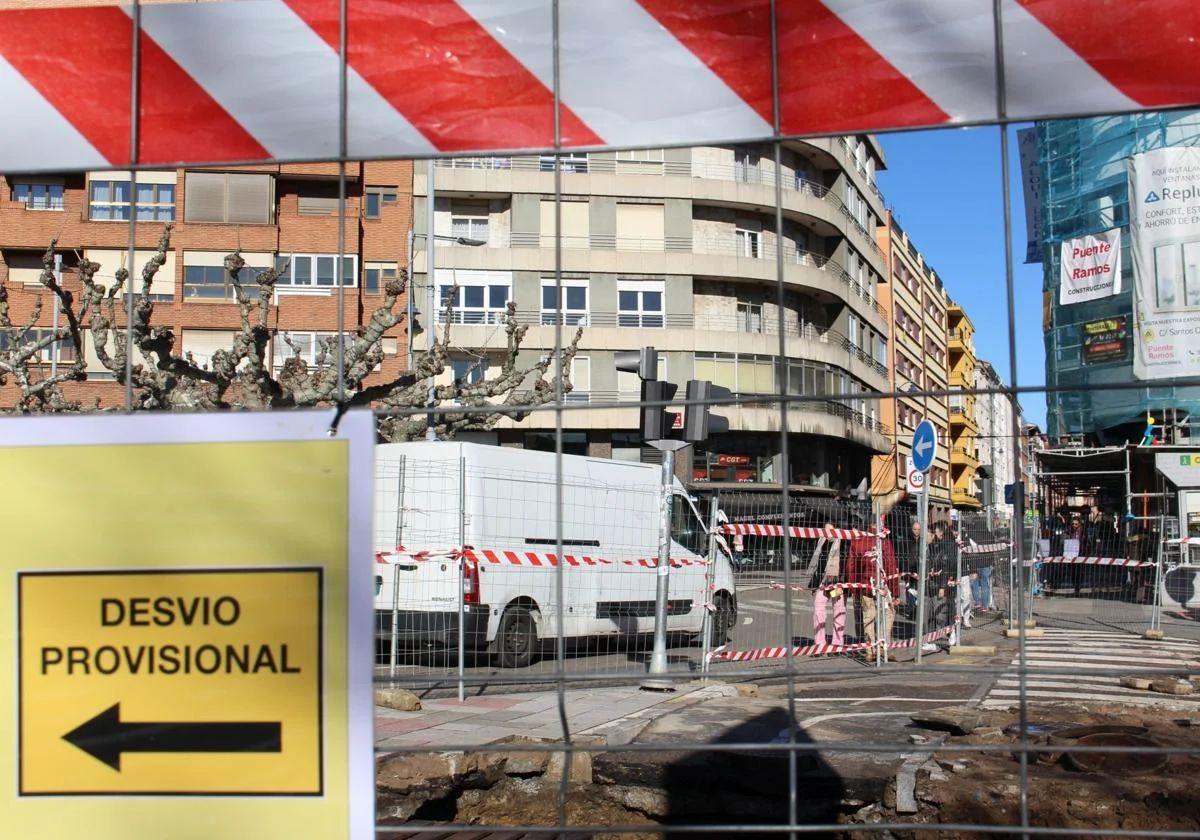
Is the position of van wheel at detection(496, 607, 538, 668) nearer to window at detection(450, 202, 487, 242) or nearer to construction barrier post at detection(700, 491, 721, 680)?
construction barrier post at detection(700, 491, 721, 680)

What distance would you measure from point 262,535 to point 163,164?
41.1 inches

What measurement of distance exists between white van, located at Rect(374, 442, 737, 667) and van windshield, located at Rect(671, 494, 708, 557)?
7cm

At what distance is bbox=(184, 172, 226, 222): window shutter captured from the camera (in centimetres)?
2661

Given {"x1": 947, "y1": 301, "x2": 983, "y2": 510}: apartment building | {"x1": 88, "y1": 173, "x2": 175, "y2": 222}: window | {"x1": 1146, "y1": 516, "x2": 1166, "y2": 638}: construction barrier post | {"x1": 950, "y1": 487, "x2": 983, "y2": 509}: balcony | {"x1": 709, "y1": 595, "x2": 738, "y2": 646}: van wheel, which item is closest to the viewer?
{"x1": 88, "y1": 173, "x2": 175, "y2": 222}: window

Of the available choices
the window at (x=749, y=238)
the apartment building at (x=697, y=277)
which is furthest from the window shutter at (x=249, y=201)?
the window at (x=749, y=238)

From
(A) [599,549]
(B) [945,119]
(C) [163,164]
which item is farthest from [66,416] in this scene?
(A) [599,549]

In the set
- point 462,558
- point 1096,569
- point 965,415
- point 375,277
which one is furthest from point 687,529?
point 375,277

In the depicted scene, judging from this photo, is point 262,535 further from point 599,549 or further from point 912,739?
point 599,549

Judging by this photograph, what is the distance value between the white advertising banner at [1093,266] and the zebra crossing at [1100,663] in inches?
197

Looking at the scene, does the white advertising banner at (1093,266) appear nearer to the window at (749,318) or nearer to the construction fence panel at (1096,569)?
the construction fence panel at (1096,569)

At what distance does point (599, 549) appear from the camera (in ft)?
30.5

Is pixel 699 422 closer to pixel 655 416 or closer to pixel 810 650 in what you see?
pixel 655 416

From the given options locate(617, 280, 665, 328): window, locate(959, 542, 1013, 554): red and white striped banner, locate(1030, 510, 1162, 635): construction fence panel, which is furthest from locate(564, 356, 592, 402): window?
locate(1030, 510, 1162, 635): construction fence panel

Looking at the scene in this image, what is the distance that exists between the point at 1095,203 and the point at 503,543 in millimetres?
13207
